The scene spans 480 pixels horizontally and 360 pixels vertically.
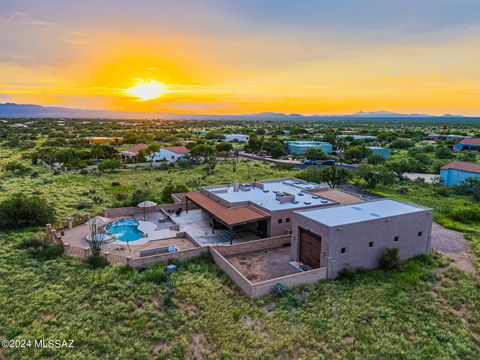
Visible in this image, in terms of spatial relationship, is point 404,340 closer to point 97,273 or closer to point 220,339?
point 220,339

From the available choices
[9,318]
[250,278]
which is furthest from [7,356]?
[250,278]

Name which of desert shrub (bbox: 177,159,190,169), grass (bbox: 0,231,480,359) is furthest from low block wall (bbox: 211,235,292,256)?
desert shrub (bbox: 177,159,190,169)

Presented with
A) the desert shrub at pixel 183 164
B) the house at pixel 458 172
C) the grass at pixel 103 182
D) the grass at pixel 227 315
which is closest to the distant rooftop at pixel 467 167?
the house at pixel 458 172

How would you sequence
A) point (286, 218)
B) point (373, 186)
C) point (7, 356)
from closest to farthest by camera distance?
point (7, 356)
point (286, 218)
point (373, 186)

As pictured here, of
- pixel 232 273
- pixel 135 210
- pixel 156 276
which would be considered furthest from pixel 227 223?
pixel 135 210

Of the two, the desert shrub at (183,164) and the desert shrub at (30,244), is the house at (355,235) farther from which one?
the desert shrub at (183,164)

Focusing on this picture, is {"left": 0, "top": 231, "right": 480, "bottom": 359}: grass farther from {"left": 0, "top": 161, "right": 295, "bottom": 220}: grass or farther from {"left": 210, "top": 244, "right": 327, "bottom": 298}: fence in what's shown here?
{"left": 0, "top": 161, "right": 295, "bottom": 220}: grass
